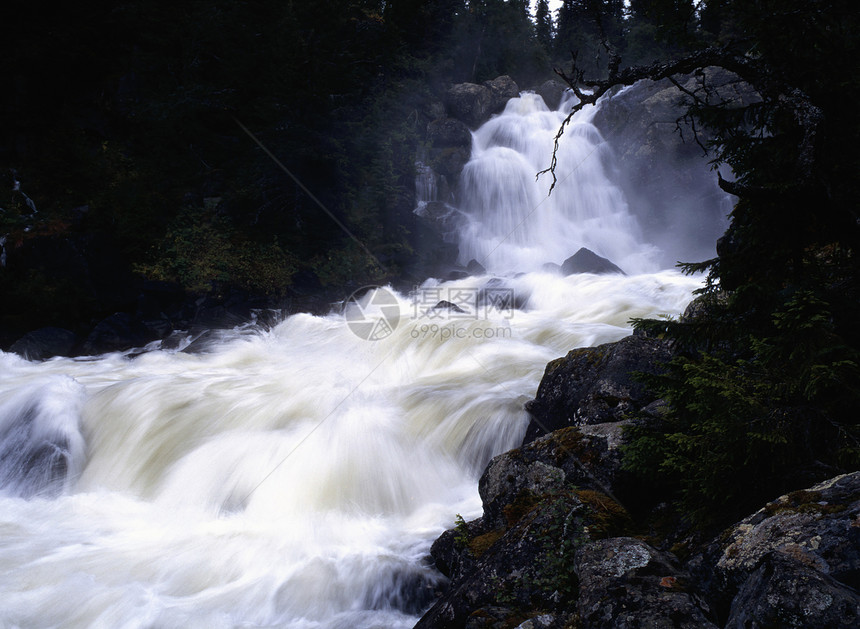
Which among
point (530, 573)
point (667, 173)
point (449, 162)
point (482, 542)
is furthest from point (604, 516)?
point (667, 173)

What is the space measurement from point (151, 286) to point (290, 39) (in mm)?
8372

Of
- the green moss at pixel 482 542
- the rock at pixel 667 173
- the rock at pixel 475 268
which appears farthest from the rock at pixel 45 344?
the rock at pixel 667 173

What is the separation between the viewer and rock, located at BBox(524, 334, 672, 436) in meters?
4.86

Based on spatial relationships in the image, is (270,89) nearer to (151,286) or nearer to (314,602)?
(151,286)

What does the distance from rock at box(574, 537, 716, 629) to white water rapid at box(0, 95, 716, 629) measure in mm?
2504

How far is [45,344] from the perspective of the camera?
12.0m

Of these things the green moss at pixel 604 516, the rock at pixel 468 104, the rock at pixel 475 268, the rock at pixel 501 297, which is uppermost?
the rock at pixel 468 104

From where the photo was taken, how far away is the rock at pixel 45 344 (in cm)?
1167

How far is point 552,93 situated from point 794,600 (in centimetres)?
3129

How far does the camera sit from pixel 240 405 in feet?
27.1

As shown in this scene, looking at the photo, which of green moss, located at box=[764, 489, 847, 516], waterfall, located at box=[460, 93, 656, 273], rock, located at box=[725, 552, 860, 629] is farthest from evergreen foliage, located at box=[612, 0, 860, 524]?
waterfall, located at box=[460, 93, 656, 273]

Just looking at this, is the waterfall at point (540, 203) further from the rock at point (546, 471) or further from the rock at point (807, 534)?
the rock at point (807, 534)

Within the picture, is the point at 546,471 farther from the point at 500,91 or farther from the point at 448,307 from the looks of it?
the point at 500,91

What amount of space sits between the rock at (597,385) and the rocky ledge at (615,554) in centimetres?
2
